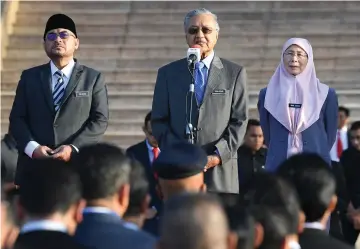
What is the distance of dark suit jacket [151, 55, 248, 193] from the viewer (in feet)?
28.9

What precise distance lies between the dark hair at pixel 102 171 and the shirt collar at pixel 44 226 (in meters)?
0.58

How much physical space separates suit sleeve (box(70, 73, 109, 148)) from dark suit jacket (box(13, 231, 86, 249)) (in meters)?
3.82

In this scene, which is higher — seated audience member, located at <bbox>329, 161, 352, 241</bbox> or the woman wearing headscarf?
the woman wearing headscarf

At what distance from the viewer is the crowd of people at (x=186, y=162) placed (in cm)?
527

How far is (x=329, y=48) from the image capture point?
16.8m

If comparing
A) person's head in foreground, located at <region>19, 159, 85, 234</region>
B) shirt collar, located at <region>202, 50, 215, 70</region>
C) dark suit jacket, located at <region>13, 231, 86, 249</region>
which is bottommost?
dark suit jacket, located at <region>13, 231, 86, 249</region>

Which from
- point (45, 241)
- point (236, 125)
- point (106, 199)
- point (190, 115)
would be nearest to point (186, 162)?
point (106, 199)

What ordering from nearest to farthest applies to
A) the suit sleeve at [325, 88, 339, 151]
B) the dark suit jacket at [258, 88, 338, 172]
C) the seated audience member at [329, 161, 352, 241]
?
the dark suit jacket at [258, 88, 338, 172] < the suit sleeve at [325, 88, 339, 151] < the seated audience member at [329, 161, 352, 241]

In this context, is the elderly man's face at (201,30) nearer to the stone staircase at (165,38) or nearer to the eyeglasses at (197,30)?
the eyeglasses at (197,30)

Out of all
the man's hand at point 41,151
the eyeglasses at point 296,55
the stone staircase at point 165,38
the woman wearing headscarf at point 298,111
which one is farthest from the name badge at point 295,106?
the stone staircase at point 165,38

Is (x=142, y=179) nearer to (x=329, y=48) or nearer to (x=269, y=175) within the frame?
(x=269, y=175)

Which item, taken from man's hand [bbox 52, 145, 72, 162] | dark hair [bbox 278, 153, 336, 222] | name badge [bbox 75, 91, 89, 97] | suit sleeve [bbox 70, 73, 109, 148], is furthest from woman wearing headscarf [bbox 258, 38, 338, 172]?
dark hair [bbox 278, 153, 336, 222]

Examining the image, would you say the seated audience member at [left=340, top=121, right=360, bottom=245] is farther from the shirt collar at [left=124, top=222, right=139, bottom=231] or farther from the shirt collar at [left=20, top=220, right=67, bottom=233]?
the shirt collar at [left=20, top=220, right=67, bottom=233]

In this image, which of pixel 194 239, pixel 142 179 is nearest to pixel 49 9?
pixel 142 179
